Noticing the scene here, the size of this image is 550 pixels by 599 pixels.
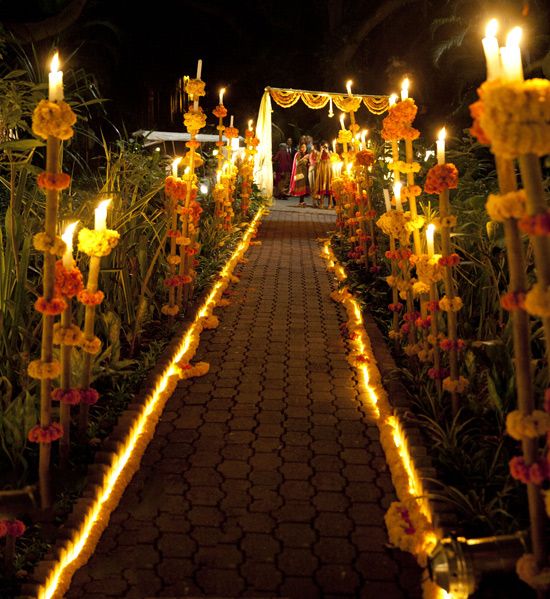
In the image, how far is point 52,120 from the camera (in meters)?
2.71

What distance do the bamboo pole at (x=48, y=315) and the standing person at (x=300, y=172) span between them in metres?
15.3

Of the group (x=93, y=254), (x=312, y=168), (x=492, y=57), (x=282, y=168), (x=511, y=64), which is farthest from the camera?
(x=282, y=168)

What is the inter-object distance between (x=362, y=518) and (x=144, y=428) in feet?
4.32

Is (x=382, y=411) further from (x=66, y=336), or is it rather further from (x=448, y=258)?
(x=66, y=336)

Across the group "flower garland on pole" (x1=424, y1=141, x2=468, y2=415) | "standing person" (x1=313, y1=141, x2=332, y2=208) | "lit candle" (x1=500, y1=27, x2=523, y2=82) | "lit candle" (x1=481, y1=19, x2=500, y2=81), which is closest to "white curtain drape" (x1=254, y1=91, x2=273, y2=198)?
"standing person" (x1=313, y1=141, x2=332, y2=208)

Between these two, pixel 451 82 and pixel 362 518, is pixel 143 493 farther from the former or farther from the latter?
pixel 451 82

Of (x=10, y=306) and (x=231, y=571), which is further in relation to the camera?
(x=10, y=306)

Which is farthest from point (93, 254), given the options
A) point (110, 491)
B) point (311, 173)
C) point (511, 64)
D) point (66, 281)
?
point (311, 173)

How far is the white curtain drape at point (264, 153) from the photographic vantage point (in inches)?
667

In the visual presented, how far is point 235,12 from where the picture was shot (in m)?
24.8

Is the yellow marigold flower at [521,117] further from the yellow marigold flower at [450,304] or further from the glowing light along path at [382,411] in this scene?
the yellow marigold flower at [450,304]

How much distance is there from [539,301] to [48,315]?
1.87 meters

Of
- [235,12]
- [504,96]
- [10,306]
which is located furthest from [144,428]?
[235,12]

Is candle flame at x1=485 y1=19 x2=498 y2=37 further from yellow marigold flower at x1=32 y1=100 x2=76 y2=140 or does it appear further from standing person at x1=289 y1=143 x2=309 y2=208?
standing person at x1=289 y1=143 x2=309 y2=208
